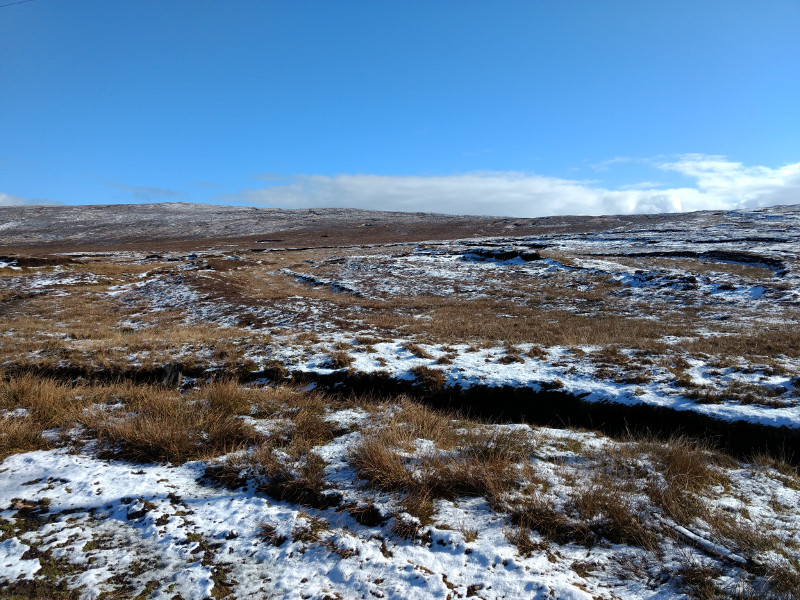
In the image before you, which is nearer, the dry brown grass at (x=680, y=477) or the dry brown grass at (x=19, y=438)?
the dry brown grass at (x=680, y=477)

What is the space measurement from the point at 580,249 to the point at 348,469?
1904 inches

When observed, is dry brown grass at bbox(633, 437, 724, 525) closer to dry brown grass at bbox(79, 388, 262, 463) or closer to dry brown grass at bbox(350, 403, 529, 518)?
dry brown grass at bbox(350, 403, 529, 518)

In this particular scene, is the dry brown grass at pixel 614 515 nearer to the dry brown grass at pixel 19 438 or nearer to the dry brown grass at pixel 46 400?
the dry brown grass at pixel 19 438

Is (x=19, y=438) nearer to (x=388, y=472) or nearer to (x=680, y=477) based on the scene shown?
(x=388, y=472)

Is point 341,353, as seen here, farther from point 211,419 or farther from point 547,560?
point 547,560

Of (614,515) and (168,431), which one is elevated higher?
(168,431)

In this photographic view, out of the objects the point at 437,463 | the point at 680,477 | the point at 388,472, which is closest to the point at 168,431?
the point at 388,472

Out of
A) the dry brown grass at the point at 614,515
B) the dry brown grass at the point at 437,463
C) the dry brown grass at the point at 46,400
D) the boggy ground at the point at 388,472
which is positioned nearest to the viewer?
the boggy ground at the point at 388,472

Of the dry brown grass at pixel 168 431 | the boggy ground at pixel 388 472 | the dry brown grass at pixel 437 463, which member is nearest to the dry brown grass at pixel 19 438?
the boggy ground at pixel 388 472

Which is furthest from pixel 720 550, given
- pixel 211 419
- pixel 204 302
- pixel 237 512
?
pixel 204 302

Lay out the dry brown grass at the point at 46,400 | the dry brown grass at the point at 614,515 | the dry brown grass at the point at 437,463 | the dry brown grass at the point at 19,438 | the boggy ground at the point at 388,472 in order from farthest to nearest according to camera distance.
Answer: the dry brown grass at the point at 46,400 → the dry brown grass at the point at 19,438 → the dry brown grass at the point at 437,463 → the dry brown grass at the point at 614,515 → the boggy ground at the point at 388,472

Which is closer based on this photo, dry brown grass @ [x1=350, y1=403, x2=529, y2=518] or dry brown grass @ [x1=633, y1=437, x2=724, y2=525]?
dry brown grass @ [x1=633, y1=437, x2=724, y2=525]

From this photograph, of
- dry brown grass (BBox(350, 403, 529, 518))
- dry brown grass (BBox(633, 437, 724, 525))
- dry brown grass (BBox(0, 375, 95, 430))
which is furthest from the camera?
dry brown grass (BBox(0, 375, 95, 430))

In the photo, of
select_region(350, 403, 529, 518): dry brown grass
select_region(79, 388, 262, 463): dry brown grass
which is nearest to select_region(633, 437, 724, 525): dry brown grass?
select_region(350, 403, 529, 518): dry brown grass
